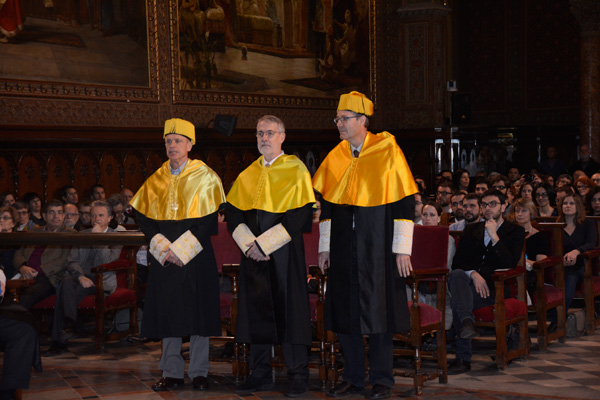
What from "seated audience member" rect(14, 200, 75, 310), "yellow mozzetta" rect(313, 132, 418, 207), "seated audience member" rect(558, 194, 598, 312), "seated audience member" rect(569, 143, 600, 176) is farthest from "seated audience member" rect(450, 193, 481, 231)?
"seated audience member" rect(569, 143, 600, 176)

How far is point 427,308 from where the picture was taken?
598 centimetres

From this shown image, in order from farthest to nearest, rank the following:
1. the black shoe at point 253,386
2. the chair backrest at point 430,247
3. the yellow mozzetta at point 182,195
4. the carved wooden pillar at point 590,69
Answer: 1. the carved wooden pillar at point 590,69
2. the chair backrest at point 430,247
3. the yellow mozzetta at point 182,195
4. the black shoe at point 253,386

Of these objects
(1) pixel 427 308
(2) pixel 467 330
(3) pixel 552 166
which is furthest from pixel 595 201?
(3) pixel 552 166

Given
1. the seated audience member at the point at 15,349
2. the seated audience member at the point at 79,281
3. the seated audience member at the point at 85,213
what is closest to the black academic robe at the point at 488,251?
the seated audience member at the point at 79,281

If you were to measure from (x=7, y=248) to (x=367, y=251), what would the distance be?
11.8ft

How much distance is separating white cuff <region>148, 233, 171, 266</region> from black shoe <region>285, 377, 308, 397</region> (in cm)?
119

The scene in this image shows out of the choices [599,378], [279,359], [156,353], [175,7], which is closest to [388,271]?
[279,359]

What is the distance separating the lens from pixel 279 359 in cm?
618

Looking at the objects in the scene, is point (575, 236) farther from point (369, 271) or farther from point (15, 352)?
point (15, 352)

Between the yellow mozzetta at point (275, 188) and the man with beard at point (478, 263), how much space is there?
1673 mm

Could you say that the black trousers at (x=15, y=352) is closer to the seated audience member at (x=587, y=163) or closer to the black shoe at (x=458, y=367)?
the black shoe at (x=458, y=367)

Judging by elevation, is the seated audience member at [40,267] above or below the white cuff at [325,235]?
below

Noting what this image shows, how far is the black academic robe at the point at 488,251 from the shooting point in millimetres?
6789

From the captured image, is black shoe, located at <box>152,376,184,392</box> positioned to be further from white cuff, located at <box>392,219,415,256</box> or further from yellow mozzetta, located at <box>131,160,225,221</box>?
white cuff, located at <box>392,219,415,256</box>
